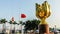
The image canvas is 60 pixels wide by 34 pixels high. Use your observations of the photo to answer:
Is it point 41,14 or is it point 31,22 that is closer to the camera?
point 41,14

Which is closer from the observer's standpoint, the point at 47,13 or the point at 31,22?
the point at 47,13

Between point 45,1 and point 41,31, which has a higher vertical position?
point 45,1

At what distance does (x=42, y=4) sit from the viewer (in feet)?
54.9

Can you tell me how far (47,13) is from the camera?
16625mm

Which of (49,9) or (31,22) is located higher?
(49,9)

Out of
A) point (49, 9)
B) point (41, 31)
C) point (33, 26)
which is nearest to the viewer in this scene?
point (41, 31)

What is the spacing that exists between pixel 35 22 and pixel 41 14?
33819 mm

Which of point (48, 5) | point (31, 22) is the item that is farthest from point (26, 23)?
point (48, 5)

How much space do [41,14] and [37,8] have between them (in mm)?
691

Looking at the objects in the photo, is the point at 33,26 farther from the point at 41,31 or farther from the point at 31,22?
the point at 41,31

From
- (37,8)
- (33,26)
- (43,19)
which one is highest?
(37,8)

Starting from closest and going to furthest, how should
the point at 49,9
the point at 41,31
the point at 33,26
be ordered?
the point at 41,31
the point at 49,9
the point at 33,26

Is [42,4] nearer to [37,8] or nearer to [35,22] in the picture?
[37,8]

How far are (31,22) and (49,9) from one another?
109 ft
